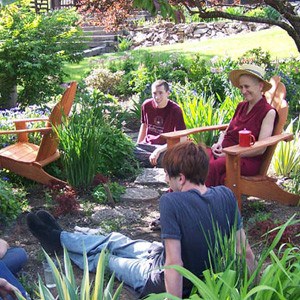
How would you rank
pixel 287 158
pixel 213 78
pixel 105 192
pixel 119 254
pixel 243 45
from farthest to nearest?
pixel 243 45
pixel 213 78
pixel 287 158
pixel 105 192
pixel 119 254

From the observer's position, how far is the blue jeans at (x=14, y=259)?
389 centimetres

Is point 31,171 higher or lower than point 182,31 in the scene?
higher

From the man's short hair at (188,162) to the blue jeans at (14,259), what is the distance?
4.18ft

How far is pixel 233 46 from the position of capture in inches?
701

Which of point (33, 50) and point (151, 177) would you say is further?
point (33, 50)

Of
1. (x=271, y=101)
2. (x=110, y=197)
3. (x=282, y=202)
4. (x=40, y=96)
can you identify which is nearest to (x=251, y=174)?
(x=282, y=202)

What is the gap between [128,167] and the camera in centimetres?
641

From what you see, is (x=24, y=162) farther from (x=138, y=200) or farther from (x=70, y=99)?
(x=138, y=200)

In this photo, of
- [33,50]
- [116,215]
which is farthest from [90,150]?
[33,50]

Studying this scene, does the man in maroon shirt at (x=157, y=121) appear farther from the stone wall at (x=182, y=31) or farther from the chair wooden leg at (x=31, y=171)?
the stone wall at (x=182, y=31)

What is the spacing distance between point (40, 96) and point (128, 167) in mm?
3353

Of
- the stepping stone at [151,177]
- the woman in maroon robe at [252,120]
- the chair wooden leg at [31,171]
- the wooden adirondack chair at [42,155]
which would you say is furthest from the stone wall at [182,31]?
the woman in maroon robe at [252,120]

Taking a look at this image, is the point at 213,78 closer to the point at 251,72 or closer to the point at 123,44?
the point at 251,72

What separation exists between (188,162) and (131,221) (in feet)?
6.80
